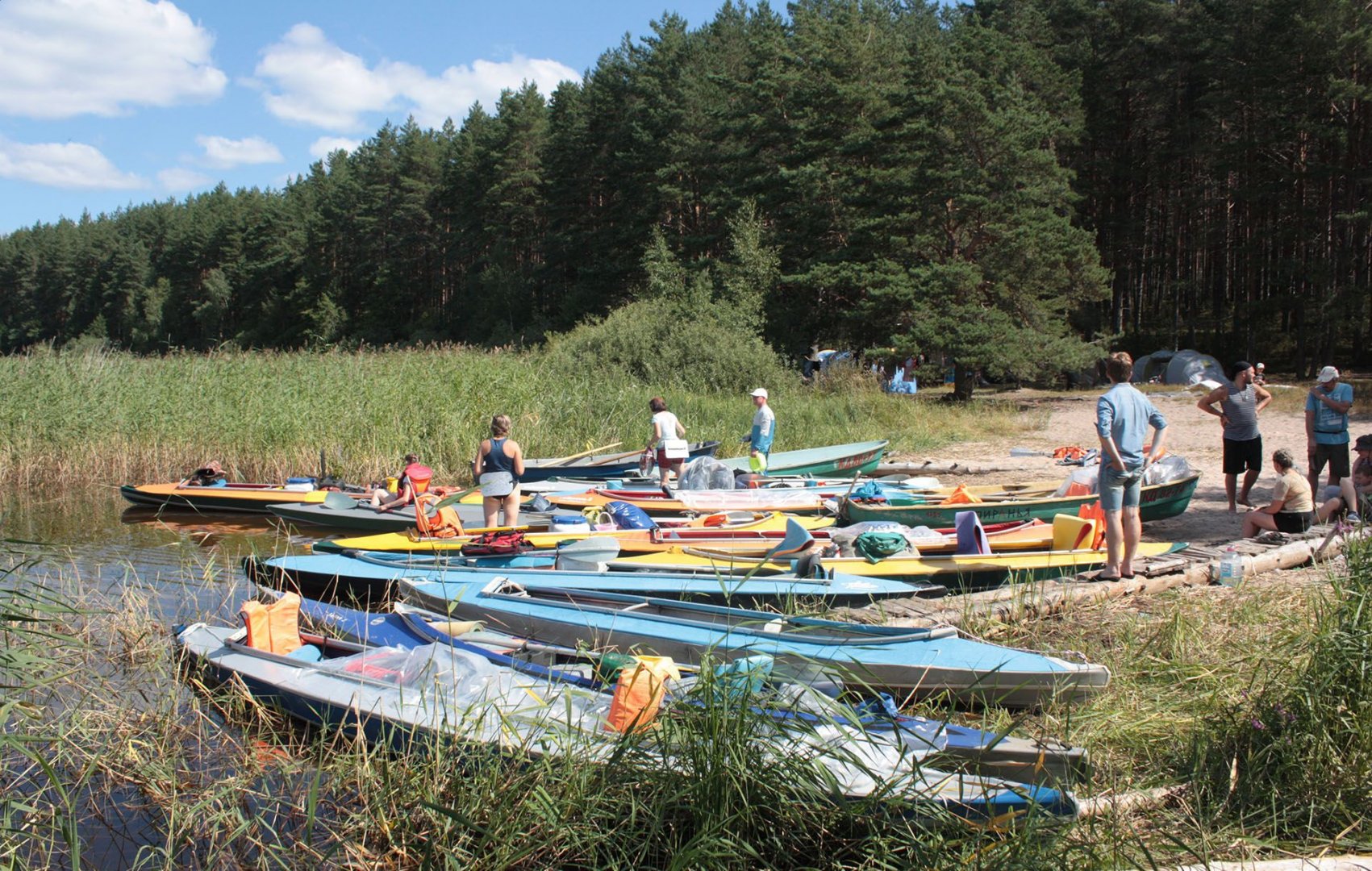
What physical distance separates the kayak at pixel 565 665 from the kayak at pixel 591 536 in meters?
1.98

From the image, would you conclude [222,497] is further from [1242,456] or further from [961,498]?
[1242,456]

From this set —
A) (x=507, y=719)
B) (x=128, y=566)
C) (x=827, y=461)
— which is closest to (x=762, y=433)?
(x=827, y=461)

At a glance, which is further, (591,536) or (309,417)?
(309,417)

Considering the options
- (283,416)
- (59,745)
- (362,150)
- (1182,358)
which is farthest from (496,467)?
(362,150)

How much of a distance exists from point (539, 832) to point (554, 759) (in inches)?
13.2

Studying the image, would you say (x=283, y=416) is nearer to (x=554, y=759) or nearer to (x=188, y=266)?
(x=554, y=759)

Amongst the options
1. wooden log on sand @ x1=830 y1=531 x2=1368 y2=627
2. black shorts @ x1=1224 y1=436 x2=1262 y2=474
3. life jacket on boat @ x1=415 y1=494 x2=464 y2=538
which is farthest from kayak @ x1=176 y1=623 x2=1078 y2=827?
black shorts @ x1=1224 y1=436 x2=1262 y2=474

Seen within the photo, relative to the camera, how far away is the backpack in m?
8.74

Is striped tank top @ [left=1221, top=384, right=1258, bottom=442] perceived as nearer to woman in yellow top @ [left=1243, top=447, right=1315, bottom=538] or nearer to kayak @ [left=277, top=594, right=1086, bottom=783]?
woman in yellow top @ [left=1243, top=447, right=1315, bottom=538]

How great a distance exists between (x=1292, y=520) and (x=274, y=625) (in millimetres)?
7687

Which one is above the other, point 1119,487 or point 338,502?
point 1119,487

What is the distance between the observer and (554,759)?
4.08 metres

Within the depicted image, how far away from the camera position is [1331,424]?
9406 millimetres

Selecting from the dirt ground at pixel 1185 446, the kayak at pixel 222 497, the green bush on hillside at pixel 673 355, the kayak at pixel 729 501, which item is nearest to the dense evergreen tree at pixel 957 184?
the green bush on hillside at pixel 673 355
